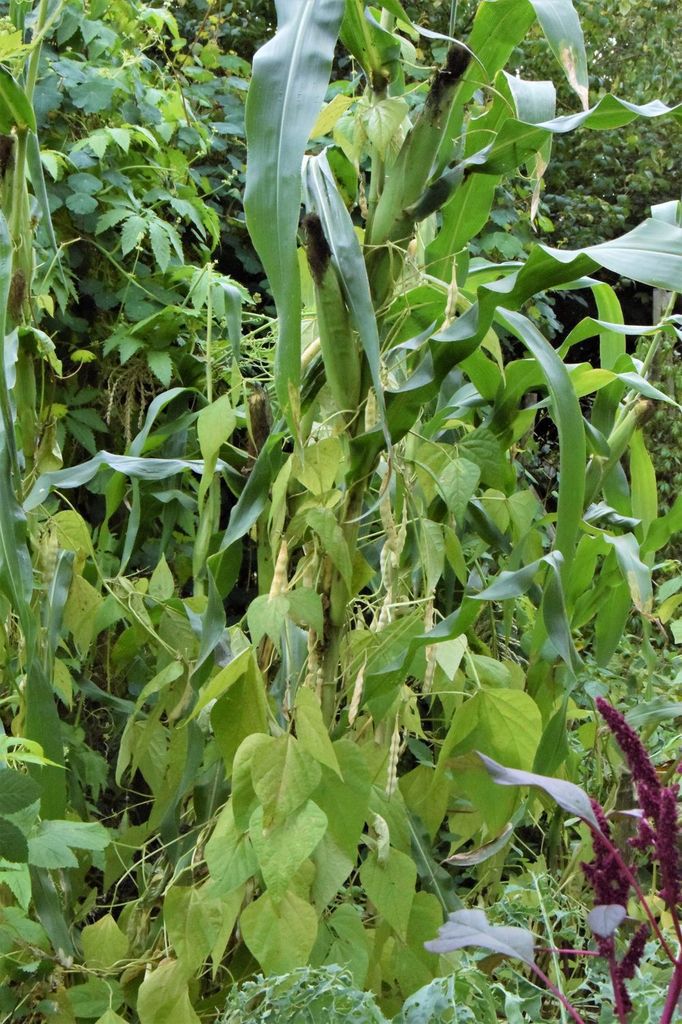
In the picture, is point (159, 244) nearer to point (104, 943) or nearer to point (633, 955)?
point (104, 943)

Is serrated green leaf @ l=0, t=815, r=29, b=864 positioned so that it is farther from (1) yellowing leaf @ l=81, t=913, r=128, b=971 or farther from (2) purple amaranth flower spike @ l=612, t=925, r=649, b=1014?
(2) purple amaranth flower spike @ l=612, t=925, r=649, b=1014

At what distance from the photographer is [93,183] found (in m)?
1.54

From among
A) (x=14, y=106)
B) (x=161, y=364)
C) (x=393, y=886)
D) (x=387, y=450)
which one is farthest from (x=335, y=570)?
(x=161, y=364)

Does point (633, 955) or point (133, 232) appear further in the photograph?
point (133, 232)

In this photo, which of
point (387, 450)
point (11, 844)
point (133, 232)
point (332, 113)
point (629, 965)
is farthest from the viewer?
point (133, 232)

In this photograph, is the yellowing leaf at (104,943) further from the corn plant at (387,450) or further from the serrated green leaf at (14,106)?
the serrated green leaf at (14,106)

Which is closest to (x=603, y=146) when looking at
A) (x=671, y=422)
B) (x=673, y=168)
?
(x=673, y=168)

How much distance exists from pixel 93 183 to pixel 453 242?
0.82m

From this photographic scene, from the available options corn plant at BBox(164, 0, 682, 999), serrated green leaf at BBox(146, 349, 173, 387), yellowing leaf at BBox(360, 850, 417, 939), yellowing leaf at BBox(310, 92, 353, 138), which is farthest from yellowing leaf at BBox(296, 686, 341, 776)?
serrated green leaf at BBox(146, 349, 173, 387)

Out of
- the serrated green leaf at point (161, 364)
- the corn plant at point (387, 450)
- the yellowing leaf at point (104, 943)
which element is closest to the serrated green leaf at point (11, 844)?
the corn plant at point (387, 450)

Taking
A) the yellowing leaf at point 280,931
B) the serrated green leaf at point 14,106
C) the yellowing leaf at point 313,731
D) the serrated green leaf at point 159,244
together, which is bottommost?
the yellowing leaf at point 280,931

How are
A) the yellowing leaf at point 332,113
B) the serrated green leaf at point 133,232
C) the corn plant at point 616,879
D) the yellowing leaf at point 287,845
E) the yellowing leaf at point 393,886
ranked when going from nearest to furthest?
the corn plant at point 616,879
the yellowing leaf at point 287,845
the yellowing leaf at point 393,886
the yellowing leaf at point 332,113
the serrated green leaf at point 133,232

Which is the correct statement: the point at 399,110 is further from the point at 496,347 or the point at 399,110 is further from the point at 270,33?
the point at 270,33

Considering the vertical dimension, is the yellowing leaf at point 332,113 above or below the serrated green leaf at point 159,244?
above
